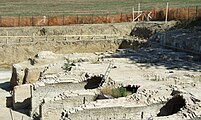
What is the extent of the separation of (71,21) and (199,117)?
2269cm

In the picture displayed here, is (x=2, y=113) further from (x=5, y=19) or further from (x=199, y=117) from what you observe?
(x=5, y=19)

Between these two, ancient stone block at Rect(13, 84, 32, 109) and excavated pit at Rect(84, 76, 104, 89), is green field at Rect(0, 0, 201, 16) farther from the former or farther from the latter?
excavated pit at Rect(84, 76, 104, 89)

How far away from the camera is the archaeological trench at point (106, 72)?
1335 centimetres

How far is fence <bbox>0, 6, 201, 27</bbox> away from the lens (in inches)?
1281

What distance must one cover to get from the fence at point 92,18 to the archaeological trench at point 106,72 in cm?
165

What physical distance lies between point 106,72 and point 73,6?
2679 cm

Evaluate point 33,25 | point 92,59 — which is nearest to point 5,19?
point 33,25

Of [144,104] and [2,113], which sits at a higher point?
[144,104]

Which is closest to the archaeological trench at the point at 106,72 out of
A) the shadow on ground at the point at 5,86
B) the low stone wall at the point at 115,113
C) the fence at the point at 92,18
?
the low stone wall at the point at 115,113

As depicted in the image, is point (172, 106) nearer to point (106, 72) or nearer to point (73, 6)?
point (106, 72)

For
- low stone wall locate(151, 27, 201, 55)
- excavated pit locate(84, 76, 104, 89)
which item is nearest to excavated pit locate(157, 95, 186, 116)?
excavated pit locate(84, 76, 104, 89)

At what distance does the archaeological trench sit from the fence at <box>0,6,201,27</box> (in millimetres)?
1654

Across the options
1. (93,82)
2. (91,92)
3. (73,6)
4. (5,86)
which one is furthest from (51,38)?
(91,92)

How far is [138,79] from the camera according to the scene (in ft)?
55.5
